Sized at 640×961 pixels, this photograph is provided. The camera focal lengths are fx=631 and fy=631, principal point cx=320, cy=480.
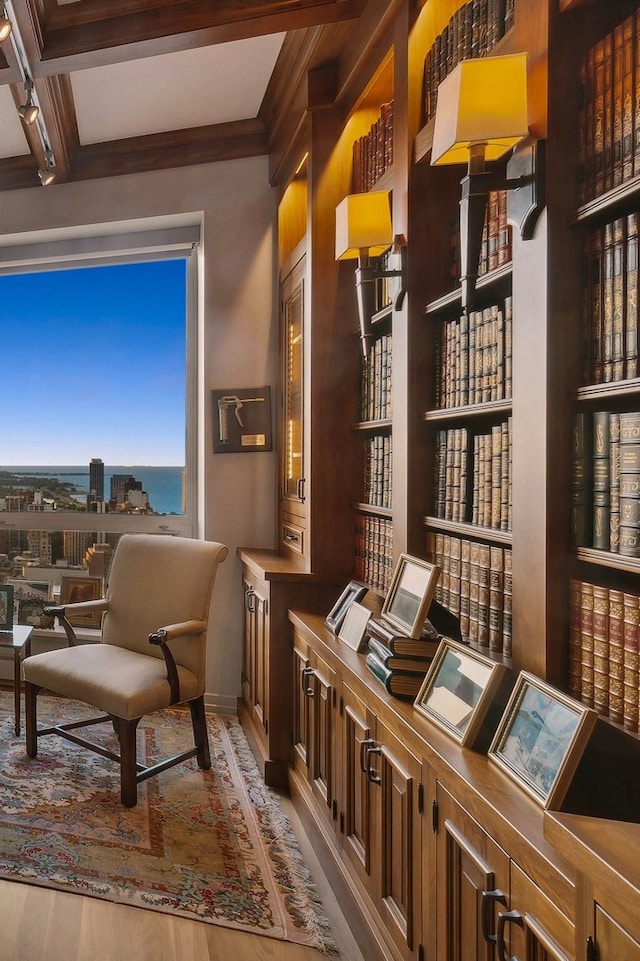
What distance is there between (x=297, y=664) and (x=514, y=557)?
1406 millimetres

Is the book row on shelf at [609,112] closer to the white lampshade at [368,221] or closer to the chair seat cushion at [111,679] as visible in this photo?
the white lampshade at [368,221]

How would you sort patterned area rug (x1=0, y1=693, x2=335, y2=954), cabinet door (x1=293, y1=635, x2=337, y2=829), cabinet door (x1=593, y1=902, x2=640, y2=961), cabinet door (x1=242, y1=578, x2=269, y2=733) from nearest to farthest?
cabinet door (x1=593, y1=902, x2=640, y2=961) → patterned area rug (x1=0, y1=693, x2=335, y2=954) → cabinet door (x1=293, y1=635, x2=337, y2=829) → cabinet door (x1=242, y1=578, x2=269, y2=733)

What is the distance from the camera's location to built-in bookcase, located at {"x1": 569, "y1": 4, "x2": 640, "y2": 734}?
115 centimetres

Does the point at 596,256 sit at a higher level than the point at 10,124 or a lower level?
lower

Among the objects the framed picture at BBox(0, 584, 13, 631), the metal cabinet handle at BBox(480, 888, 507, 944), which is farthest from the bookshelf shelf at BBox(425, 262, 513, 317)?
the framed picture at BBox(0, 584, 13, 631)

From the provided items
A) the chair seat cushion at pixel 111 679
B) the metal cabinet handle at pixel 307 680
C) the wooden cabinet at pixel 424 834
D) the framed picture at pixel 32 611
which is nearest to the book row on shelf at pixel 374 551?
the wooden cabinet at pixel 424 834

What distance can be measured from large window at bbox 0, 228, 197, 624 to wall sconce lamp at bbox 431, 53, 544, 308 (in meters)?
2.73

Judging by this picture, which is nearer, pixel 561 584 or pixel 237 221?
pixel 561 584

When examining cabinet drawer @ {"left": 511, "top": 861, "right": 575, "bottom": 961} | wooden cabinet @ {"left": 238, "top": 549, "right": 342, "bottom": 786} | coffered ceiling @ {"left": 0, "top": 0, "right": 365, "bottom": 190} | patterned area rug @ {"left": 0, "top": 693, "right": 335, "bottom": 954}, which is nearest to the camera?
cabinet drawer @ {"left": 511, "top": 861, "right": 575, "bottom": 961}

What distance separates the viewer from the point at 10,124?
11.3ft

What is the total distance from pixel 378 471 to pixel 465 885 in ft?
4.77

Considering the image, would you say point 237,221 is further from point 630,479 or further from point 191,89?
point 630,479

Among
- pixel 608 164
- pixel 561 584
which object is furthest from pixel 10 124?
pixel 561 584

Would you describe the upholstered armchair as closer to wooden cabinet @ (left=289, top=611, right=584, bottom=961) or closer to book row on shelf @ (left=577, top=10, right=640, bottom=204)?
wooden cabinet @ (left=289, top=611, right=584, bottom=961)
